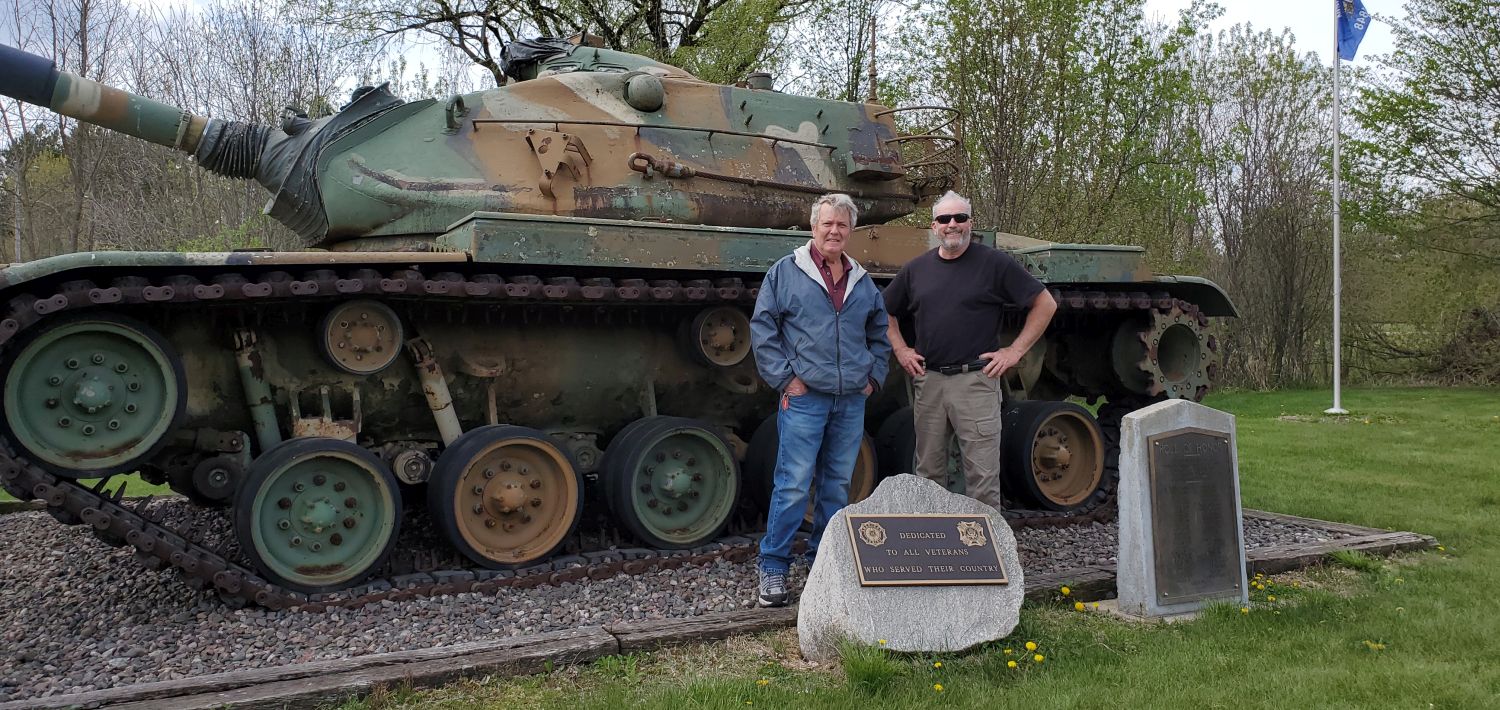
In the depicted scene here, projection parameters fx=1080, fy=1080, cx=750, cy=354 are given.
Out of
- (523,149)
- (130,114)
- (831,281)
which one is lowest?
(831,281)

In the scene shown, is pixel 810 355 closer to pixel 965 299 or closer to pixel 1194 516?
pixel 965 299

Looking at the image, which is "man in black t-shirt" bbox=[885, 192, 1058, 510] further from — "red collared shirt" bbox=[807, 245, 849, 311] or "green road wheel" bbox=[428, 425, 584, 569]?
"green road wheel" bbox=[428, 425, 584, 569]

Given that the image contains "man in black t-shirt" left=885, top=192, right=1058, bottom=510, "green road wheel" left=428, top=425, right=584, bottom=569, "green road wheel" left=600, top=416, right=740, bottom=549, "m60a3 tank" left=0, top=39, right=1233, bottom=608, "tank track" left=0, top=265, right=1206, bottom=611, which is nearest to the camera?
"tank track" left=0, top=265, right=1206, bottom=611

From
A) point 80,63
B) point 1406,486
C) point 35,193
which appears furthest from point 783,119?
point 35,193

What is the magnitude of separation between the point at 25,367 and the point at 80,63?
33.6ft

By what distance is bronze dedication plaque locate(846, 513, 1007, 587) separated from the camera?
4.58 m

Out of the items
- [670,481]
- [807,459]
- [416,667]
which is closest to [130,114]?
[670,481]

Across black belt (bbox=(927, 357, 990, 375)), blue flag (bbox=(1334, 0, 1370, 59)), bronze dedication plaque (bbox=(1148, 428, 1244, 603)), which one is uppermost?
blue flag (bbox=(1334, 0, 1370, 59))

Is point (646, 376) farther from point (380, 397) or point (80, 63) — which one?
point (80, 63)

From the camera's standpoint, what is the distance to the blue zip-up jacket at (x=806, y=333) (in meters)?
5.17

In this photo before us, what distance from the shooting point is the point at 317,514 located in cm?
582

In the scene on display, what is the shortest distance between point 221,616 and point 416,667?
6.00ft

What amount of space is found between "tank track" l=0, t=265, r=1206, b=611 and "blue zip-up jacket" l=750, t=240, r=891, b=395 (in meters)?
1.24

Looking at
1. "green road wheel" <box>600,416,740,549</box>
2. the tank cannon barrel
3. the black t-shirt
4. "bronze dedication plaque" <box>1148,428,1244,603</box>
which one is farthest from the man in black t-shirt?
the tank cannon barrel
